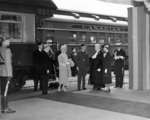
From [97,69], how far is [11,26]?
11.6 ft

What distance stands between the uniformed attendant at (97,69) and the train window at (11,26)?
2984 mm

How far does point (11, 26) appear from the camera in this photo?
40.3ft

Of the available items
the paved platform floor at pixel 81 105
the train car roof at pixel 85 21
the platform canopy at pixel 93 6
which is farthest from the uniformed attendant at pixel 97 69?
the platform canopy at pixel 93 6

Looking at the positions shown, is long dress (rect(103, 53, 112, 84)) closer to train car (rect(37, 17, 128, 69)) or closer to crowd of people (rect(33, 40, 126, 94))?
crowd of people (rect(33, 40, 126, 94))

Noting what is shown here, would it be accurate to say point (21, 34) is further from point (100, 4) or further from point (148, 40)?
point (100, 4)

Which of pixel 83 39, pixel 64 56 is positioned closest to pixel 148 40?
pixel 64 56

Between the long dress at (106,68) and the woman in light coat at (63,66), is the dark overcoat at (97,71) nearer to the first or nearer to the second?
the long dress at (106,68)

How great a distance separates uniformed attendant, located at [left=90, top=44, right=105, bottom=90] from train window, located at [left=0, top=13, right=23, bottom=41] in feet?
9.79

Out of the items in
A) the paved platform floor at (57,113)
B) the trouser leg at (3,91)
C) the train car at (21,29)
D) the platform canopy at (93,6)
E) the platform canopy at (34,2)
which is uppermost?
the platform canopy at (93,6)

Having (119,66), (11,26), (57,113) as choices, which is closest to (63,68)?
(119,66)

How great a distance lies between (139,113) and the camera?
8.05m

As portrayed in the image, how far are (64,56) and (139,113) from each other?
4.50 m

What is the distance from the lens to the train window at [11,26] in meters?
12.0

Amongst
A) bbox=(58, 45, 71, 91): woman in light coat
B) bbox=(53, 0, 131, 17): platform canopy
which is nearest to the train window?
bbox=(58, 45, 71, 91): woman in light coat
